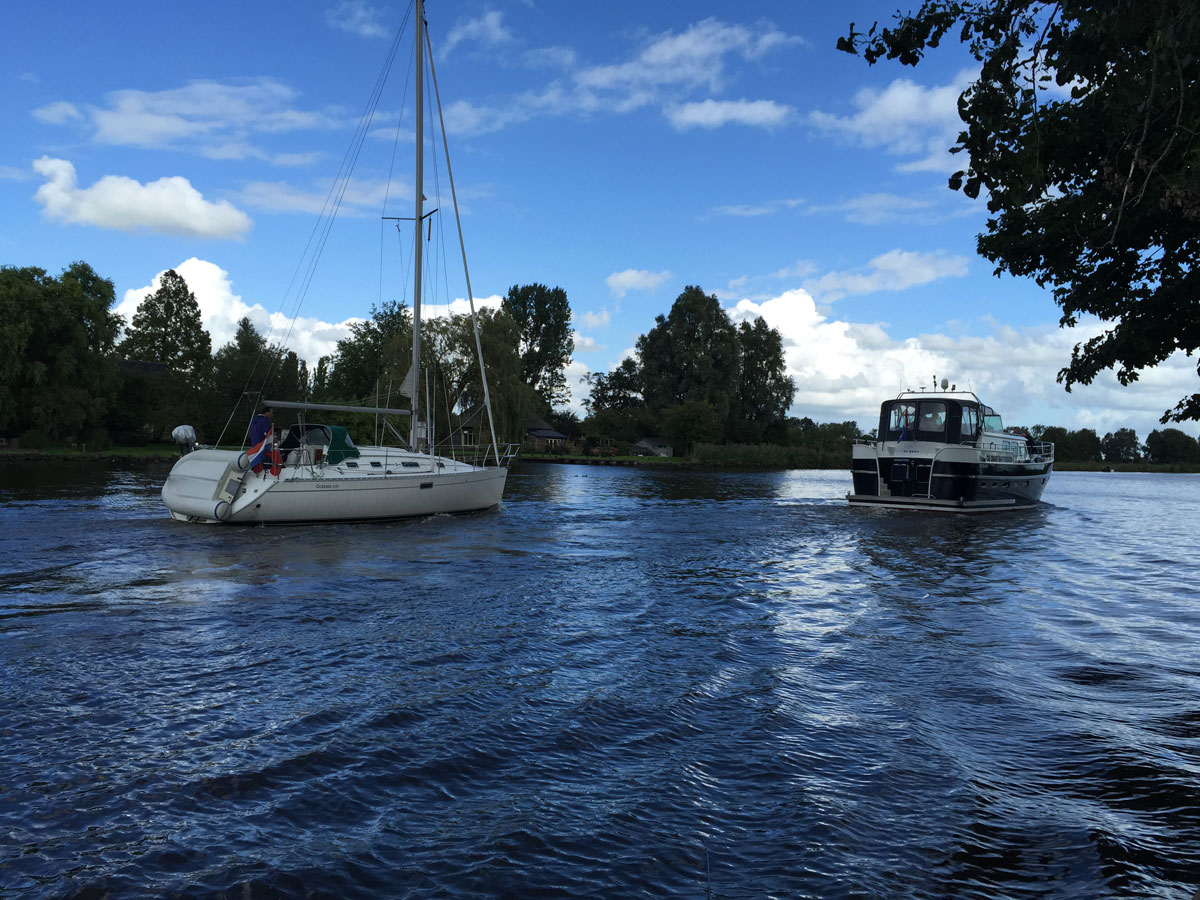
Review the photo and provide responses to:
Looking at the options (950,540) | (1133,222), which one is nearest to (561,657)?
(1133,222)

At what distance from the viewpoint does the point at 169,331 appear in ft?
333

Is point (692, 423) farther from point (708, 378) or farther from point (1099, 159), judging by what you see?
point (1099, 159)

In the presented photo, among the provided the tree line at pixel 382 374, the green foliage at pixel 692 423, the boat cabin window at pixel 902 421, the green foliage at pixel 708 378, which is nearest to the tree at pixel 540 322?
the tree line at pixel 382 374

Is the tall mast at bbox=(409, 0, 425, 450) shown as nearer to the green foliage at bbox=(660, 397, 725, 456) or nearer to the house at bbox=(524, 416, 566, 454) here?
the green foliage at bbox=(660, 397, 725, 456)

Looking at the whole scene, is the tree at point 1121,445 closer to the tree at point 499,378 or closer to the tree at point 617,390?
the tree at point 617,390

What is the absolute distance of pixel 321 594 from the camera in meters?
12.5

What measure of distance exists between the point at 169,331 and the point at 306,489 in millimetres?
94268

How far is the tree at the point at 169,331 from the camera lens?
9912 centimetres

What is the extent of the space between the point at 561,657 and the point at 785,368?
9657 cm

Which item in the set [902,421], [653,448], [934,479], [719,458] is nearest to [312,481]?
[934,479]

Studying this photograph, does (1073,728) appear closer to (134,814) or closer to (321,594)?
(134,814)

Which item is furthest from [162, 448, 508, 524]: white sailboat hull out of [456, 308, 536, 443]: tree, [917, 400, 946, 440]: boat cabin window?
[456, 308, 536, 443]: tree

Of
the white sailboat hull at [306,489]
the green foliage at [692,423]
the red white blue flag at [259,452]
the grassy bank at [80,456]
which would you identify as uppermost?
the green foliage at [692,423]

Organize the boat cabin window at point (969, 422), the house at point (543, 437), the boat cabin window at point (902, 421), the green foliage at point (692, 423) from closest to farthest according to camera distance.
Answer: the boat cabin window at point (969, 422) < the boat cabin window at point (902, 421) < the green foliage at point (692, 423) < the house at point (543, 437)
